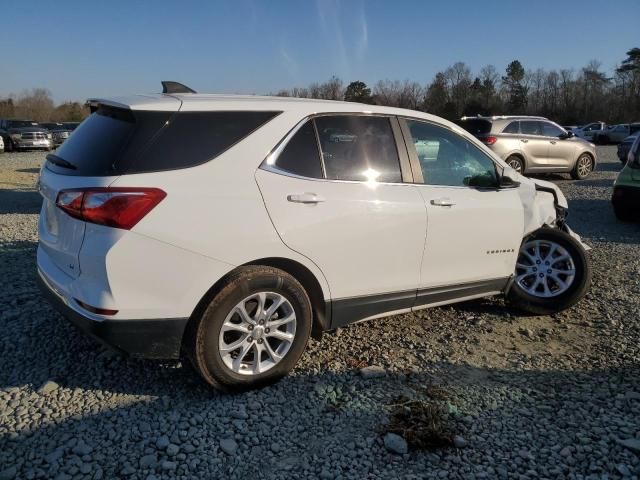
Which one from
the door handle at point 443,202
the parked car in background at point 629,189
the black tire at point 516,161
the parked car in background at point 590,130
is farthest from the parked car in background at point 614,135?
the door handle at point 443,202

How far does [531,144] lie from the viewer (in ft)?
43.2

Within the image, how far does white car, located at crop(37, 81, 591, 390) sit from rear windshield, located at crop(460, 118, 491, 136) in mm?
9404

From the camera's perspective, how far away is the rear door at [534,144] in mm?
13109

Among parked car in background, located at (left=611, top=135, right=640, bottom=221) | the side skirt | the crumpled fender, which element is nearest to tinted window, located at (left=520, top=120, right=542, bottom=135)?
parked car in background, located at (left=611, top=135, right=640, bottom=221)

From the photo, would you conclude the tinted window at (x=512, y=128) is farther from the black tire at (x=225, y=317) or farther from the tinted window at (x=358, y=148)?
the black tire at (x=225, y=317)

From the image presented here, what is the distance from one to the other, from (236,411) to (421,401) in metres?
1.12

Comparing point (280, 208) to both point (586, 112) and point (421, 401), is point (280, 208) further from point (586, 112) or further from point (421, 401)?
point (586, 112)

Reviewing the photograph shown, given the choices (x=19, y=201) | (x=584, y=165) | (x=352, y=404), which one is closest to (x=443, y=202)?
(x=352, y=404)

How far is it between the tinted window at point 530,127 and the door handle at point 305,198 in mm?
11563

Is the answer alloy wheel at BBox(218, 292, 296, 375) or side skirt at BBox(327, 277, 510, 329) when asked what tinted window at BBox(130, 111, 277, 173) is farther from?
side skirt at BBox(327, 277, 510, 329)

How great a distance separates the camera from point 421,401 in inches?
122

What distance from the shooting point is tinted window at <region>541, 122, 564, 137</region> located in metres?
13.6

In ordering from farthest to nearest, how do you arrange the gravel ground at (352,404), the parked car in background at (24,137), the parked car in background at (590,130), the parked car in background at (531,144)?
the parked car in background at (590,130), the parked car in background at (24,137), the parked car in background at (531,144), the gravel ground at (352,404)

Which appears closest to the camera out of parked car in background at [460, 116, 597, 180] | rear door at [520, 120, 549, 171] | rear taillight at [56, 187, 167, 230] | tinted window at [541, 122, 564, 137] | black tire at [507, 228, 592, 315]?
rear taillight at [56, 187, 167, 230]
